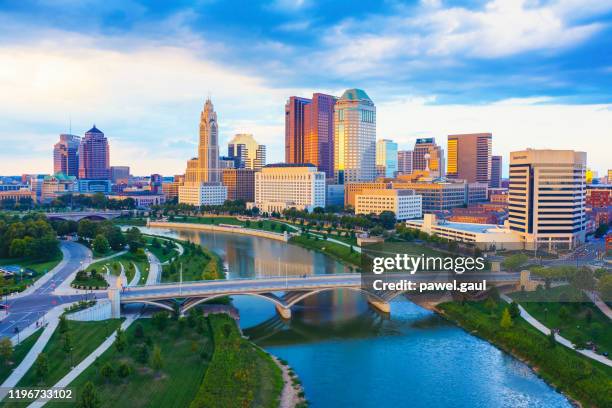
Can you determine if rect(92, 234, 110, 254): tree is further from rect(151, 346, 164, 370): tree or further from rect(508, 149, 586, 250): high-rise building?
rect(508, 149, 586, 250): high-rise building

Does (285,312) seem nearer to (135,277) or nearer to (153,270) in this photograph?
(135,277)

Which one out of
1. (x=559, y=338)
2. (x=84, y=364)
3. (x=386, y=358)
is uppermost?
(x=84, y=364)

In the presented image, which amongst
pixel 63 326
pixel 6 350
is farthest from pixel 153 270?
pixel 6 350

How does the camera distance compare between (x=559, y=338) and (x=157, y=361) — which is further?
(x=559, y=338)

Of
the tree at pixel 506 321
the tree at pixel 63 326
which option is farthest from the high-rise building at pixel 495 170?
the tree at pixel 63 326

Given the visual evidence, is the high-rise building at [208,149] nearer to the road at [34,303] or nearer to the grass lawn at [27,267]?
the grass lawn at [27,267]

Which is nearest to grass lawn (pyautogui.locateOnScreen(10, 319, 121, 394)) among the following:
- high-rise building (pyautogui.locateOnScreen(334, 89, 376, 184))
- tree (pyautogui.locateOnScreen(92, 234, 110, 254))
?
tree (pyautogui.locateOnScreen(92, 234, 110, 254))
